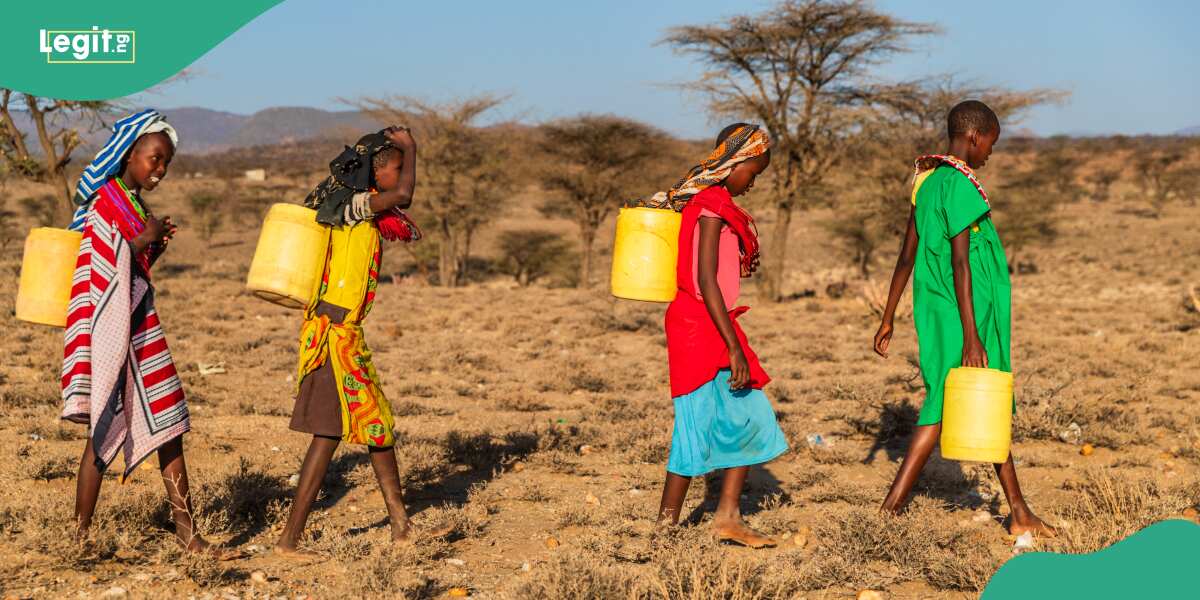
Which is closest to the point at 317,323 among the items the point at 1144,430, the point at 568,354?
the point at 1144,430

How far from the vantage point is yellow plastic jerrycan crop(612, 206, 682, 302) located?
397 cm

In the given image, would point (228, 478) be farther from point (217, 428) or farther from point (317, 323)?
point (217, 428)

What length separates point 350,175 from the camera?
4008 millimetres

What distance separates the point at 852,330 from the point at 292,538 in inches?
396

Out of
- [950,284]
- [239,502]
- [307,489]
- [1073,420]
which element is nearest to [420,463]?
[239,502]

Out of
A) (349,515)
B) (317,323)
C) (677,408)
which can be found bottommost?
(349,515)

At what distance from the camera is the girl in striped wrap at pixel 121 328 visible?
3664 millimetres

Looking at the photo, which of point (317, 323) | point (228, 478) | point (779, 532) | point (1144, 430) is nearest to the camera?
point (317, 323)

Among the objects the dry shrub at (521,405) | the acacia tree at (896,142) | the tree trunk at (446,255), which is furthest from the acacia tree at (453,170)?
the dry shrub at (521,405)

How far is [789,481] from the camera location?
5.49 metres

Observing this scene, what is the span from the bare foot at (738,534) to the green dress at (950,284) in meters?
0.91

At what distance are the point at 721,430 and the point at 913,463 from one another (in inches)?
36.6

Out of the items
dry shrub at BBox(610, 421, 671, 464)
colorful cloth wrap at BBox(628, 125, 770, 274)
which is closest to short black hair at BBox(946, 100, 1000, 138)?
colorful cloth wrap at BBox(628, 125, 770, 274)

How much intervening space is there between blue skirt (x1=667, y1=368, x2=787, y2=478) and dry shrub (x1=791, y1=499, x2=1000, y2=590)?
0.46m
